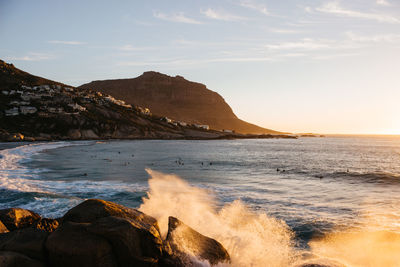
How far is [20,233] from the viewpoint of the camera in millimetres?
7918

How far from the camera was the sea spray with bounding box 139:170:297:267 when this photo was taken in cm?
1052

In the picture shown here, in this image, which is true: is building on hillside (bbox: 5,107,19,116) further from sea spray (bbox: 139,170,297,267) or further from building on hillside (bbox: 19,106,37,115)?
sea spray (bbox: 139,170,297,267)

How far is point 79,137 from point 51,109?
2205 centimetres

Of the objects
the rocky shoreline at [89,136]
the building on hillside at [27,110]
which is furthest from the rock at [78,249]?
the building on hillside at [27,110]

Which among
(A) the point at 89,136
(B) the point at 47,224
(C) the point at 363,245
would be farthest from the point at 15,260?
(A) the point at 89,136

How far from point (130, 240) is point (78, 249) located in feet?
4.15

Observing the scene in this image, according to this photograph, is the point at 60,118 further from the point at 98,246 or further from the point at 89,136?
the point at 98,246

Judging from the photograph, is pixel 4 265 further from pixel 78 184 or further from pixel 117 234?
pixel 78 184

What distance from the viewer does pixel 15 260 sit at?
693cm

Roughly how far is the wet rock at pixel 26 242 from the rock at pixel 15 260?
1.01 ft

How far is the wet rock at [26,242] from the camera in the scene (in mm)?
Answer: 7434

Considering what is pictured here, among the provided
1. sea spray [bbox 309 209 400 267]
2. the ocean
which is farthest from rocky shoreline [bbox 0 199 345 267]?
sea spray [bbox 309 209 400 267]

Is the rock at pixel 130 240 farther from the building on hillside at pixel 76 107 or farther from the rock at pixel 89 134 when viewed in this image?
the building on hillside at pixel 76 107

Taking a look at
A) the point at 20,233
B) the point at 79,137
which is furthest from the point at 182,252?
the point at 79,137
